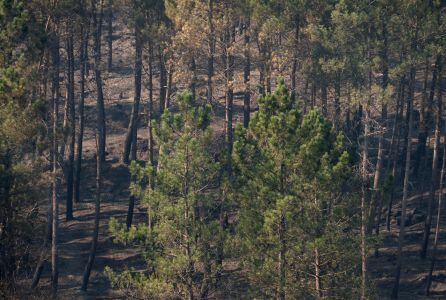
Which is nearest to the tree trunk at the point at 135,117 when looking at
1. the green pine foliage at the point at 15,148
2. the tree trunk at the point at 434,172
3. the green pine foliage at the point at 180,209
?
the green pine foliage at the point at 15,148

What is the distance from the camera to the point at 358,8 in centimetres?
3447

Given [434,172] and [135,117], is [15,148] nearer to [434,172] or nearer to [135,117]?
[135,117]

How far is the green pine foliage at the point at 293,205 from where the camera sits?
84.6 ft

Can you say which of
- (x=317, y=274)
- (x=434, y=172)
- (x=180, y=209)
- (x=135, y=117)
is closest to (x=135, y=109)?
(x=135, y=117)

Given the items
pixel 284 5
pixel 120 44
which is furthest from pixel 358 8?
pixel 120 44

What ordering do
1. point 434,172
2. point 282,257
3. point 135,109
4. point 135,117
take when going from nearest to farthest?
point 282,257 < point 434,172 < point 135,109 < point 135,117

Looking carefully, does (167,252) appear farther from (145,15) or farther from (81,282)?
(145,15)

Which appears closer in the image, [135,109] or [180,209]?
[180,209]

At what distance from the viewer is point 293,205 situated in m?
26.0

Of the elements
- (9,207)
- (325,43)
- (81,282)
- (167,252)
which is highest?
(325,43)

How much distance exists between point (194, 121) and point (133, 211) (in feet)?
57.0

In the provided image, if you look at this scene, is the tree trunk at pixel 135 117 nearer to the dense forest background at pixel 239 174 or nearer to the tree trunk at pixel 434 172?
the dense forest background at pixel 239 174

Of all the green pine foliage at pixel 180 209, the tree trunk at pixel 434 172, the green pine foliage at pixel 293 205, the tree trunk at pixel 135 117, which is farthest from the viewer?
the tree trunk at pixel 135 117

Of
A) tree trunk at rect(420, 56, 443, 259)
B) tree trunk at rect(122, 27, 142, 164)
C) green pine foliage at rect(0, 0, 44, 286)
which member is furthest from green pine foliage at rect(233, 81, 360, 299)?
tree trunk at rect(122, 27, 142, 164)
